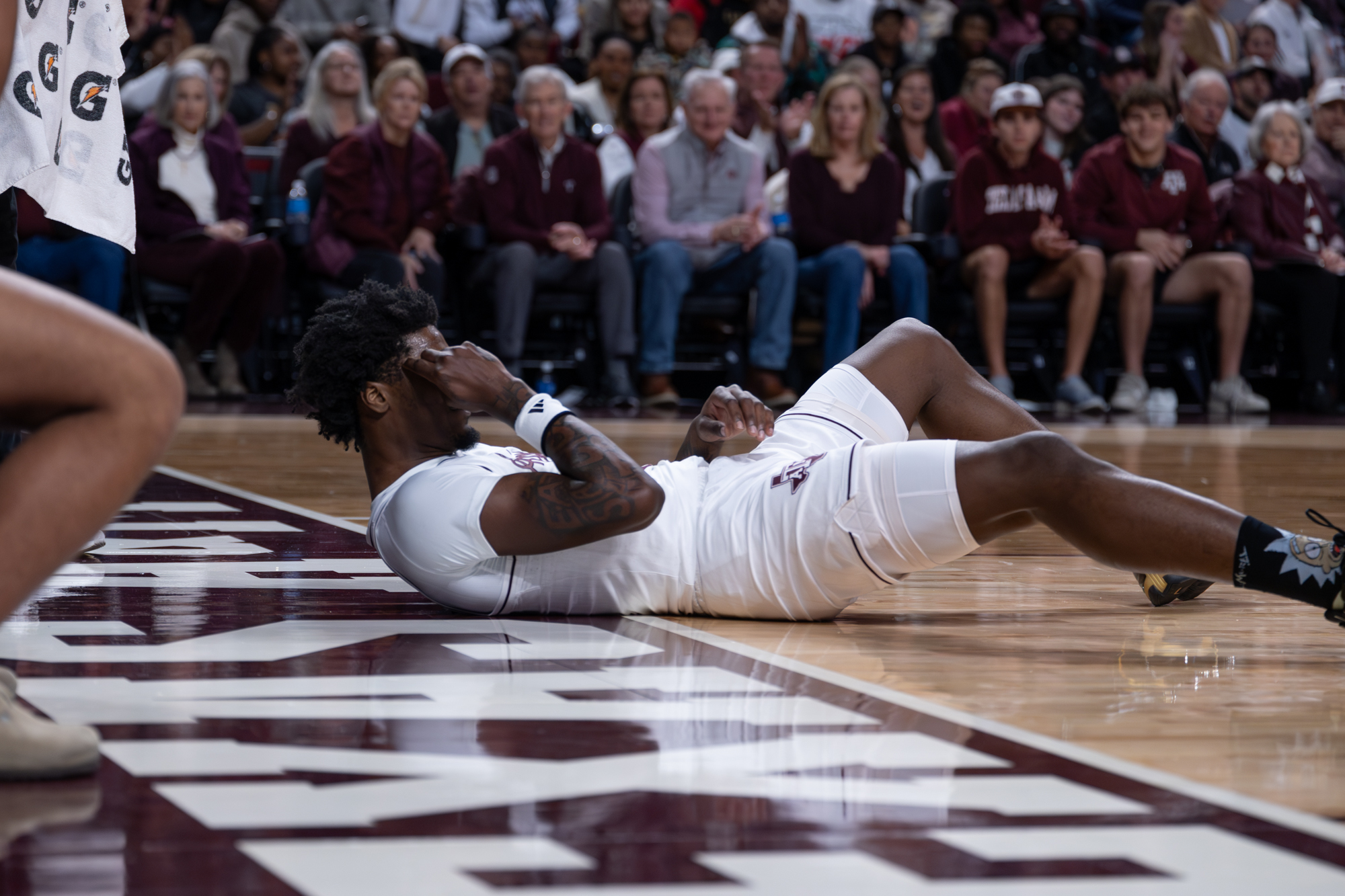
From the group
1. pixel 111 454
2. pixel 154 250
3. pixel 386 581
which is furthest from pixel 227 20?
pixel 111 454

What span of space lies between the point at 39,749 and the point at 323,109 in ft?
22.1

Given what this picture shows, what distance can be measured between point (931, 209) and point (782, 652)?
6298 millimetres

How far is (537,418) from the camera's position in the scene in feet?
8.44

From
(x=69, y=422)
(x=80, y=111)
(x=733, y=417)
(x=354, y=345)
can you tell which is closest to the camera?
(x=69, y=422)

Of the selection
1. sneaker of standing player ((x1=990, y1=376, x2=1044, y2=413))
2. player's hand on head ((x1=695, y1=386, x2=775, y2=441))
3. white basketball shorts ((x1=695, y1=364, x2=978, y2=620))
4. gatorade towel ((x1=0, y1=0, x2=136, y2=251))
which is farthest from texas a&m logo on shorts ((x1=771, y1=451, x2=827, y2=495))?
sneaker of standing player ((x1=990, y1=376, x2=1044, y2=413))

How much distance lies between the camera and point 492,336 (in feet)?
27.4

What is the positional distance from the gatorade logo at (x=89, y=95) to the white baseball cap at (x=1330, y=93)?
26.9 ft

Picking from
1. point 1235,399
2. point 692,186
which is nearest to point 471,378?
point 692,186

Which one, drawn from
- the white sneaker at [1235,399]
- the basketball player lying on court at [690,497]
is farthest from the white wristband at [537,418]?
the white sneaker at [1235,399]

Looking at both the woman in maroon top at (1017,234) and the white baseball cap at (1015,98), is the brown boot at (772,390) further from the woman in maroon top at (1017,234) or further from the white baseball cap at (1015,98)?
the white baseball cap at (1015,98)

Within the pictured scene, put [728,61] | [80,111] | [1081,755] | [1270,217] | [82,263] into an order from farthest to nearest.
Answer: [728,61] < [1270,217] < [82,263] < [80,111] < [1081,755]

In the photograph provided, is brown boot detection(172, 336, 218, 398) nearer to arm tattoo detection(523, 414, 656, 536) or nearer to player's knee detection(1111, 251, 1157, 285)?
player's knee detection(1111, 251, 1157, 285)

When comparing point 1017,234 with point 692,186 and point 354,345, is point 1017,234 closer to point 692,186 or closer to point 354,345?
point 692,186

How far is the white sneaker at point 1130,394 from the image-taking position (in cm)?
842
